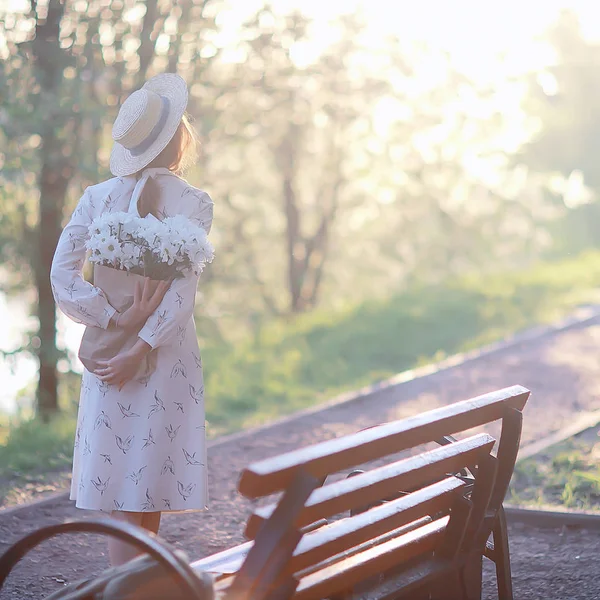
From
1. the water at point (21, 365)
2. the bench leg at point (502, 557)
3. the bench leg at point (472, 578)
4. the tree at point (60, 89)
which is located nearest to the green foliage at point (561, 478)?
the bench leg at point (502, 557)

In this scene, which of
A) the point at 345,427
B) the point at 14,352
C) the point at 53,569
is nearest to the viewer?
the point at 53,569

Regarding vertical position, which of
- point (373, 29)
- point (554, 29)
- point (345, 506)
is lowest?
point (345, 506)

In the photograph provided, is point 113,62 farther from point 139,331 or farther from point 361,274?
point 361,274

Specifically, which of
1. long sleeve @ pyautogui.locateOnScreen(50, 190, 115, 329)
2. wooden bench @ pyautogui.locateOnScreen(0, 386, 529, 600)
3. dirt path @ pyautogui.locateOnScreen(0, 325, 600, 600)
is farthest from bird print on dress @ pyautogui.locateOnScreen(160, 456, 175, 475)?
dirt path @ pyautogui.locateOnScreen(0, 325, 600, 600)

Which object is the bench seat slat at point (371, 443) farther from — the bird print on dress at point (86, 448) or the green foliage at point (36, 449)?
the green foliage at point (36, 449)

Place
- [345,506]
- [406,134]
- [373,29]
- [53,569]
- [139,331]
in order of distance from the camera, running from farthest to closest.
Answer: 1. [406,134]
2. [373,29]
3. [53,569]
4. [139,331]
5. [345,506]

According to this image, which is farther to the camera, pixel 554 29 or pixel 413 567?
pixel 554 29

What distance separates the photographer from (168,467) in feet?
12.7

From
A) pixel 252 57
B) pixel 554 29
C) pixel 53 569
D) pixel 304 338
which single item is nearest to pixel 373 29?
pixel 252 57

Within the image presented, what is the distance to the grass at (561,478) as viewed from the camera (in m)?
5.89

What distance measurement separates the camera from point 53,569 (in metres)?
4.94

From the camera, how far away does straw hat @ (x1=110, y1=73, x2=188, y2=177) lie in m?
3.93

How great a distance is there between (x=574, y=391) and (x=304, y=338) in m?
4.63

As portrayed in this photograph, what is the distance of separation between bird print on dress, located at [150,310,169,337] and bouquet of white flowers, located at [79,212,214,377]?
96 millimetres
